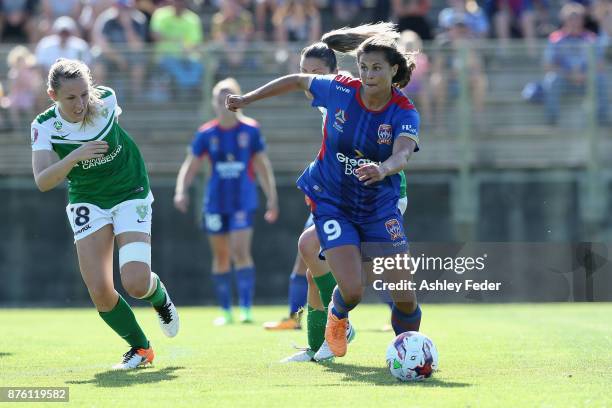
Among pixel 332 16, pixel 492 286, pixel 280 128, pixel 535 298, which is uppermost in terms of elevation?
pixel 332 16

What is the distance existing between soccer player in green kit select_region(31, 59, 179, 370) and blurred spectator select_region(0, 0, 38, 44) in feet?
34.1

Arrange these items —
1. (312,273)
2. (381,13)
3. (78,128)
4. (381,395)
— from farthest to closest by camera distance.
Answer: (381,13), (312,273), (78,128), (381,395)

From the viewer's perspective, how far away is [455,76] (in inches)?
671

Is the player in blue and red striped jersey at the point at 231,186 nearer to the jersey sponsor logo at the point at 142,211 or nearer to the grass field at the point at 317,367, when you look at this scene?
the grass field at the point at 317,367

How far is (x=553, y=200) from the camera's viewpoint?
56.1 ft

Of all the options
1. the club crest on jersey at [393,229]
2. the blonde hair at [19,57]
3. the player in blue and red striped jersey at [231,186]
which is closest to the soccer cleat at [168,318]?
the club crest on jersey at [393,229]

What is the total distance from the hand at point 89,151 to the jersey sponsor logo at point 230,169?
5747 mm

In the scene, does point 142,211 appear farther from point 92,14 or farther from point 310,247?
point 92,14

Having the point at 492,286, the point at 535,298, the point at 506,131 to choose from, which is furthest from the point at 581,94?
the point at 492,286

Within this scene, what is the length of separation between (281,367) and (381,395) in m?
1.54

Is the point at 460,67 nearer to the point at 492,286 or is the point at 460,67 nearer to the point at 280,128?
the point at 280,128

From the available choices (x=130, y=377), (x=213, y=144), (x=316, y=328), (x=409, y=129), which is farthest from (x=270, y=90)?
(x=213, y=144)

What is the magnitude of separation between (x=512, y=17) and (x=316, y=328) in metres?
11.3

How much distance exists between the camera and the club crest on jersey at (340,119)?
792 centimetres
